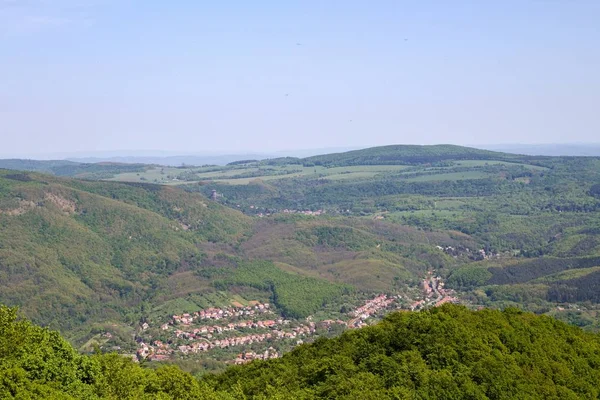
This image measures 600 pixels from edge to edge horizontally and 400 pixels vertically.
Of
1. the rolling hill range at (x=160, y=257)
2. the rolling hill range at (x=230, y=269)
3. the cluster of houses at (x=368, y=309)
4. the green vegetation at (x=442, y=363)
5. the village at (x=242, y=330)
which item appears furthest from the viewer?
the rolling hill range at (x=160, y=257)

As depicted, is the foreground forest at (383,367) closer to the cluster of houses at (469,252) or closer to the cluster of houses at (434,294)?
the cluster of houses at (434,294)

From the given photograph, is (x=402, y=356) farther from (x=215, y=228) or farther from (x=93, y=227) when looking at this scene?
(x=215, y=228)

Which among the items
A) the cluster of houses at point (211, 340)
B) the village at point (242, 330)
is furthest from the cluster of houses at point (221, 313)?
the cluster of houses at point (211, 340)

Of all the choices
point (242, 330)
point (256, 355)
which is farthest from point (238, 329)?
point (256, 355)

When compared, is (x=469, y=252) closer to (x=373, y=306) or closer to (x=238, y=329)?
(x=373, y=306)

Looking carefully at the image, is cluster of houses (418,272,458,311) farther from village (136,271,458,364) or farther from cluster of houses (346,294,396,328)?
cluster of houses (346,294,396,328)
